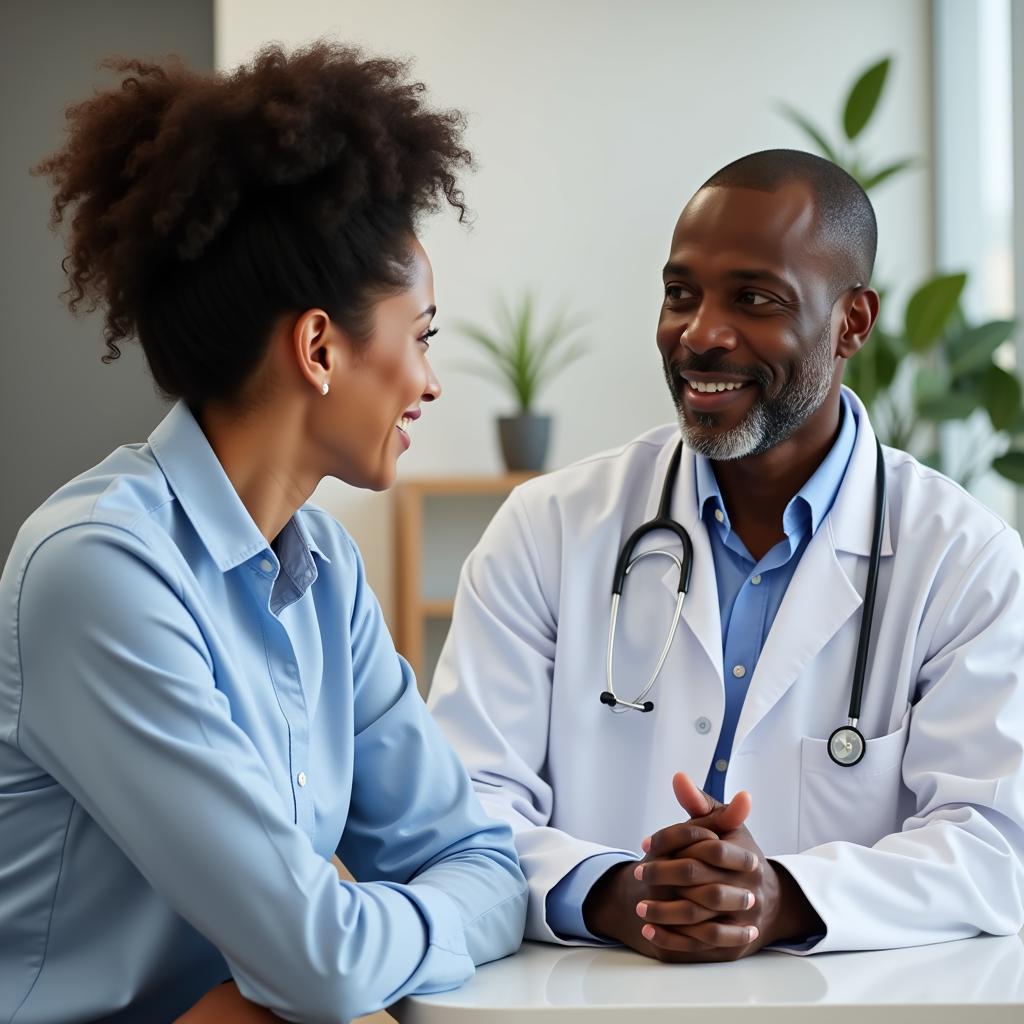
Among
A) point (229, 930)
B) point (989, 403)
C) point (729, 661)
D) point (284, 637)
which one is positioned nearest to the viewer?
point (229, 930)

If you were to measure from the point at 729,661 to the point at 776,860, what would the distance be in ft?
1.30

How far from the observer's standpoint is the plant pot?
4.41 m

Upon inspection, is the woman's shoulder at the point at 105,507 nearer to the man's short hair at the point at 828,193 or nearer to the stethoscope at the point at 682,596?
the stethoscope at the point at 682,596

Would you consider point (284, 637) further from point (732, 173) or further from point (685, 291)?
point (732, 173)

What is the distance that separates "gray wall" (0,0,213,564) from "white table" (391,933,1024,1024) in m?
3.80

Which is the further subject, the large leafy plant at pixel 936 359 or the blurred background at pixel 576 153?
the blurred background at pixel 576 153

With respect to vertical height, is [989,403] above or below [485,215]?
below

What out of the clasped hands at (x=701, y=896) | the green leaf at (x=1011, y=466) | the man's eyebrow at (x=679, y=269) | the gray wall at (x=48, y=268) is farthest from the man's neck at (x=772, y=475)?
the gray wall at (x=48, y=268)

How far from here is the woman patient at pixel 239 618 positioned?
3.67ft

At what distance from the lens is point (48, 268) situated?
480 cm

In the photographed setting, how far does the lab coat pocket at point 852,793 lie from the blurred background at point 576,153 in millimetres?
3084

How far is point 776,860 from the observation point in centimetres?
135

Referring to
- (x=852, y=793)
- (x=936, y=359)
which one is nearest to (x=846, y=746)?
(x=852, y=793)

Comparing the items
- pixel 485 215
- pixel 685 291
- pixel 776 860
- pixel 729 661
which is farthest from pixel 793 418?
pixel 485 215
